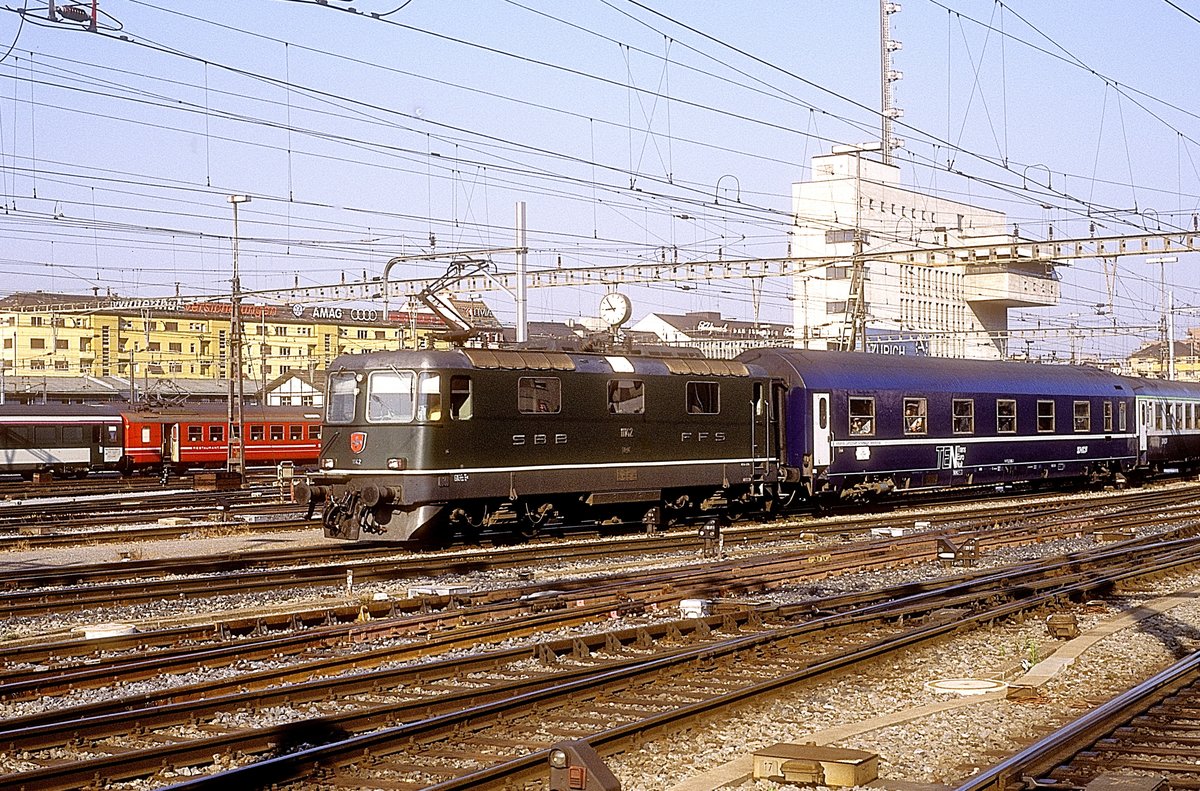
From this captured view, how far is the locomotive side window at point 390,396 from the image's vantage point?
21.2 metres

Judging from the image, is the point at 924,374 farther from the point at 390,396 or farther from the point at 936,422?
the point at 390,396

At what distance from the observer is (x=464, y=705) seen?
10.3 m

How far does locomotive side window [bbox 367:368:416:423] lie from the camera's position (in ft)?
69.6

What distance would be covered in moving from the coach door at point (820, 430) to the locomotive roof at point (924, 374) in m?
0.31

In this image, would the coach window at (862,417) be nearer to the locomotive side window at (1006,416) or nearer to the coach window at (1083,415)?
the locomotive side window at (1006,416)

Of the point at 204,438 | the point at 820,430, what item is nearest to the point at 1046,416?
the point at 820,430

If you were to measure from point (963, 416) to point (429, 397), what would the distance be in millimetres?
15779

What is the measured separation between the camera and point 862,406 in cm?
2881

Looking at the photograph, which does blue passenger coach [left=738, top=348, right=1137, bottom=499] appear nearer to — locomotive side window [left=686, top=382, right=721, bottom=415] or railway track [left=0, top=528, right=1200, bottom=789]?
locomotive side window [left=686, top=382, right=721, bottom=415]

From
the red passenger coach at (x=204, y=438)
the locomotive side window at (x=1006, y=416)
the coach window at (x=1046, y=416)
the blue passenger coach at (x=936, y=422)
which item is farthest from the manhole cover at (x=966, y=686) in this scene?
the red passenger coach at (x=204, y=438)

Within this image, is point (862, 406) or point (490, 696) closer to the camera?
point (490, 696)

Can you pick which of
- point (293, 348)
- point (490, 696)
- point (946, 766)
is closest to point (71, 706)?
point (490, 696)

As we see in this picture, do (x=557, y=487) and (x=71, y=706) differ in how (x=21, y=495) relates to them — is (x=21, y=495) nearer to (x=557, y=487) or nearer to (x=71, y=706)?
(x=557, y=487)

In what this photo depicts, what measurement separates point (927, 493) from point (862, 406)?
24.9 feet
